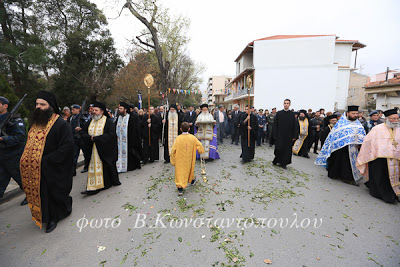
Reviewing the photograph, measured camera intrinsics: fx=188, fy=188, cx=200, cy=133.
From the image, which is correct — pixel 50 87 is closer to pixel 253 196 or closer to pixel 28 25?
pixel 28 25

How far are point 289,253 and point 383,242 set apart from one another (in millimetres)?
1539

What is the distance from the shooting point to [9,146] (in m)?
3.79

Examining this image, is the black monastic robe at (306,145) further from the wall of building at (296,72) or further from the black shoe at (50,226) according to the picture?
the wall of building at (296,72)

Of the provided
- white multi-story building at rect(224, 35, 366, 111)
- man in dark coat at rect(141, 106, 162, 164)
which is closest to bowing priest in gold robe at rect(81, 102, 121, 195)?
man in dark coat at rect(141, 106, 162, 164)

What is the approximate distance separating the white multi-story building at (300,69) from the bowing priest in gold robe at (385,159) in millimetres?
19299

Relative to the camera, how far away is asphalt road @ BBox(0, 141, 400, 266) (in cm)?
256

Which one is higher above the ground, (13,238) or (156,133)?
(156,133)

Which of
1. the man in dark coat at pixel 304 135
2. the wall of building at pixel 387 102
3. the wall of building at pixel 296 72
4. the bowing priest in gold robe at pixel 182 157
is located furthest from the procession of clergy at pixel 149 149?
the wall of building at pixel 296 72

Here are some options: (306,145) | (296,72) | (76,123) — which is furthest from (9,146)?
(296,72)

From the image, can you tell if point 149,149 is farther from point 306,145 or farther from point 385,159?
point 385,159

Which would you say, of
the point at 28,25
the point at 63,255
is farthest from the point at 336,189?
the point at 28,25

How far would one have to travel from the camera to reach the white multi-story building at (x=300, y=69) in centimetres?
2159

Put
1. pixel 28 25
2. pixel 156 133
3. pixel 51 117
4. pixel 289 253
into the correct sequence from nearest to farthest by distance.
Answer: pixel 289 253 → pixel 51 117 → pixel 156 133 → pixel 28 25

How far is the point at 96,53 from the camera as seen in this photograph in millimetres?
18703
